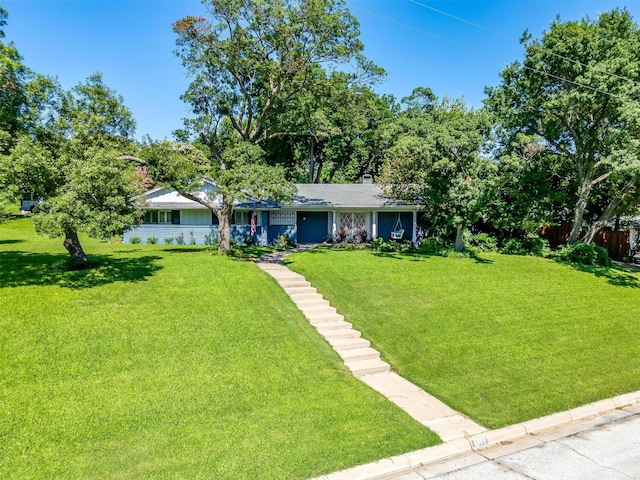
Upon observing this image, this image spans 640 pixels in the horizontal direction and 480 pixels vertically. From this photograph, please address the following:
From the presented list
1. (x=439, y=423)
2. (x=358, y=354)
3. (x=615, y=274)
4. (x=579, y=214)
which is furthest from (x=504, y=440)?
(x=579, y=214)


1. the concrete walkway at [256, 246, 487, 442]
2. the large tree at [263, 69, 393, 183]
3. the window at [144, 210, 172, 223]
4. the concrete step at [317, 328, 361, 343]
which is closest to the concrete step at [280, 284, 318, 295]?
the concrete walkway at [256, 246, 487, 442]

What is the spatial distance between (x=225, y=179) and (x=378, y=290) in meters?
8.03

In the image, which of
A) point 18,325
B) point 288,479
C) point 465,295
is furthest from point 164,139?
point 288,479

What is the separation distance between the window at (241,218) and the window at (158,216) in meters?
4.03

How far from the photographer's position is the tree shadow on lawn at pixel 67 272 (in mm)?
11078

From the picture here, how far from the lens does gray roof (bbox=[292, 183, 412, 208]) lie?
78.4ft

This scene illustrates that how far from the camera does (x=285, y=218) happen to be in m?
24.1

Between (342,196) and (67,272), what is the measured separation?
55.5 ft

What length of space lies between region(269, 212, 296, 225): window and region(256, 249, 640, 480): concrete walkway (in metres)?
13.7

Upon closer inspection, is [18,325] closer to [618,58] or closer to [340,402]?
[340,402]

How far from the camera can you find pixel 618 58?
17406 millimetres

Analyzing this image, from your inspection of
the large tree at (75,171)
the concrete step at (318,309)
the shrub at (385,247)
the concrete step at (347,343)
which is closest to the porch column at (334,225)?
the shrub at (385,247)

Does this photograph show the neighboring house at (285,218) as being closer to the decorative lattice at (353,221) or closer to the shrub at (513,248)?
the decorative lattice at (353,221)

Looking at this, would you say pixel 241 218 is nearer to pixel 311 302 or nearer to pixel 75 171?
pixel 311 302
